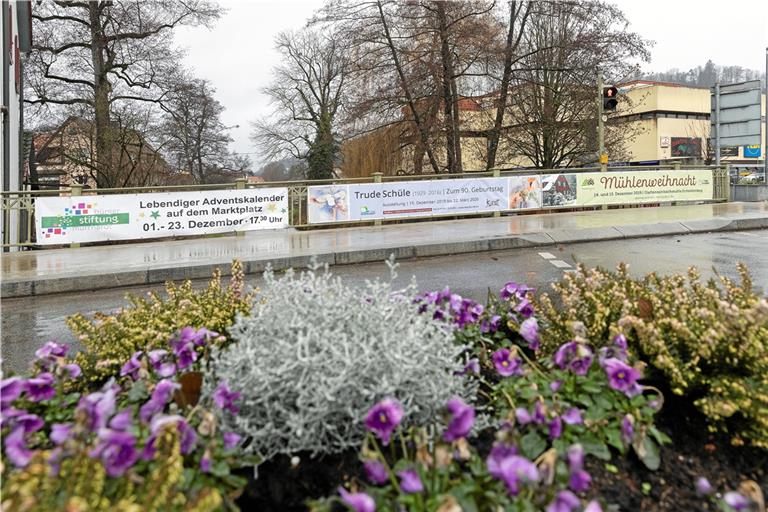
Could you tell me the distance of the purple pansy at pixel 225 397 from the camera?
190cm

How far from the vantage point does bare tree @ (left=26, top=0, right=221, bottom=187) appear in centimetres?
2466

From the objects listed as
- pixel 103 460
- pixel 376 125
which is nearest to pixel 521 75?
pixel 376 125

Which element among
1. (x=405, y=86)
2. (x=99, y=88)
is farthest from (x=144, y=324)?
(x=99, y=88)

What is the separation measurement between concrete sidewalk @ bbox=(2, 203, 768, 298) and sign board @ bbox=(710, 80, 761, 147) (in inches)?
334

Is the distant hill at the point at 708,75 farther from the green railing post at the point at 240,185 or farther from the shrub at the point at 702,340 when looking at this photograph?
the shrub at the point at 702,340

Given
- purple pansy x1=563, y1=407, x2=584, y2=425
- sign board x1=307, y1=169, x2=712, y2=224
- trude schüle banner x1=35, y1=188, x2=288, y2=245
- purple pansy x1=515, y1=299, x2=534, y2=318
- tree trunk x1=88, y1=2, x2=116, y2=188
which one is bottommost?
purple pansy x1=563, y1=407, x2=584, y2=425

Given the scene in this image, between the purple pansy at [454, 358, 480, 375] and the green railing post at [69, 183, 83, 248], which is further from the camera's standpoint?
the green railing post at [69, 183, 83, 248]

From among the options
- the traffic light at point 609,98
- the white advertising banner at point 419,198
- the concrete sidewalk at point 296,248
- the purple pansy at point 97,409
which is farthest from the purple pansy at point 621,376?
the traffic light at point 609,98

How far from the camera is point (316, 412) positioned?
184 centimetres

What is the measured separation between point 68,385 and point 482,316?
2.12 meters

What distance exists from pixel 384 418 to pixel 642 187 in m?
20.4

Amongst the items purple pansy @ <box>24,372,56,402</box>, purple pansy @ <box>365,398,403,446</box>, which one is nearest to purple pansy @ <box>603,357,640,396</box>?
purple pansy @ <box>365,398,403,446</box>

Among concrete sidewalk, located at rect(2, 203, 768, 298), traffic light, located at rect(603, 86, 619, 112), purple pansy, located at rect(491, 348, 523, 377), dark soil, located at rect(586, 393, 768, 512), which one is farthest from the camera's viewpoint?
traffic light, located at rect(603, 86, 619, 112)

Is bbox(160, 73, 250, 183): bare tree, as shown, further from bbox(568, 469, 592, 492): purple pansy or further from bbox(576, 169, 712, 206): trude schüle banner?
bbox(568, 469, 592, 492): purple pansy
